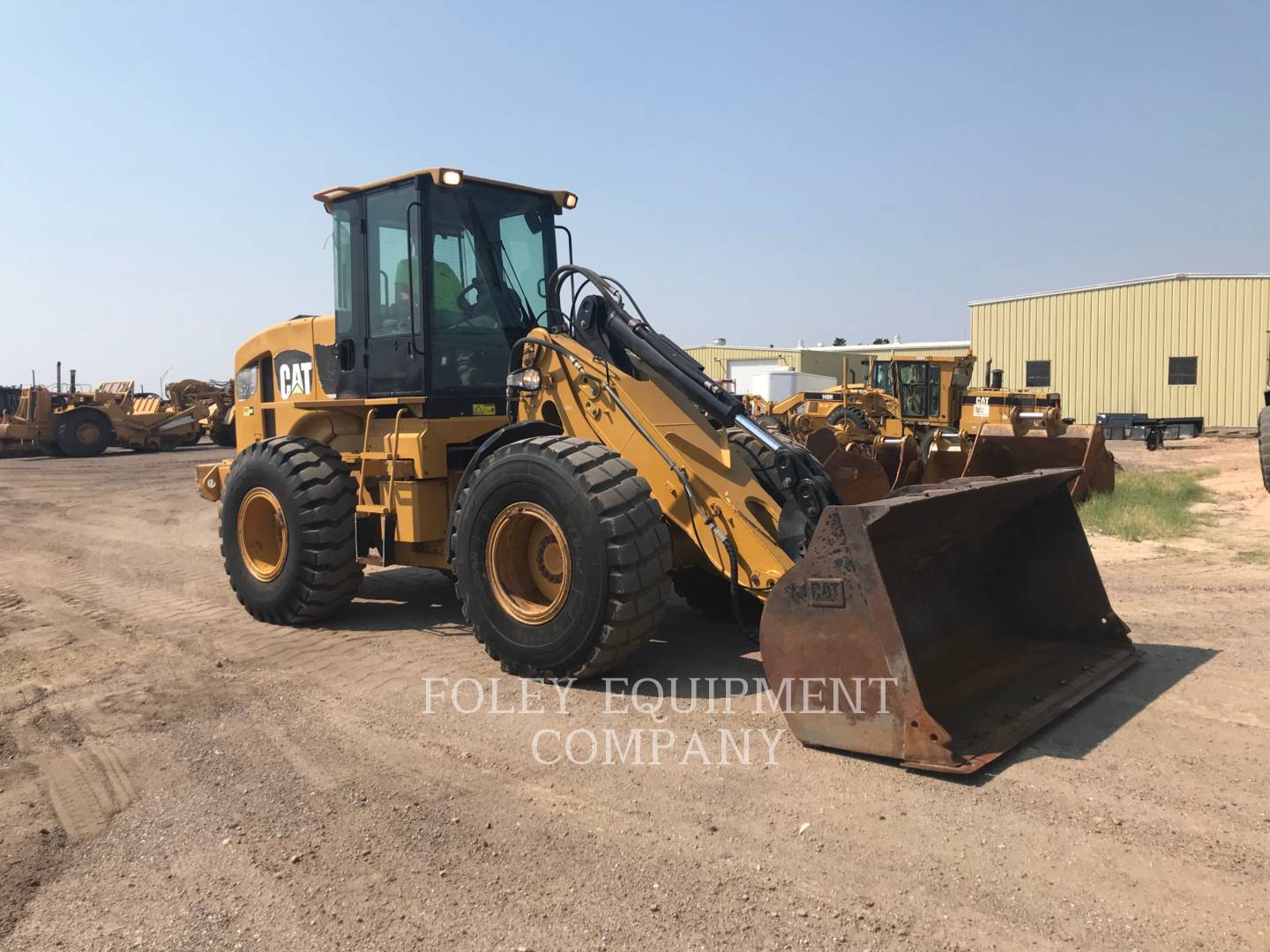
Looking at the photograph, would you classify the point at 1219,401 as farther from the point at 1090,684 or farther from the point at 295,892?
the point at 295,892

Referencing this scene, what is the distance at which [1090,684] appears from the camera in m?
4.67

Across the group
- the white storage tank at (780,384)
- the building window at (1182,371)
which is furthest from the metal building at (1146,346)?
the white storage tank at (780,384)

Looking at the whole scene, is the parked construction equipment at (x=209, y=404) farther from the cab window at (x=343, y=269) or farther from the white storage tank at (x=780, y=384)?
the cab window at (x=343, y=269)

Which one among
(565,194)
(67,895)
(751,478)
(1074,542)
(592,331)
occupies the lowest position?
(67,895)

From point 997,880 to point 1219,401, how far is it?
1263 inches

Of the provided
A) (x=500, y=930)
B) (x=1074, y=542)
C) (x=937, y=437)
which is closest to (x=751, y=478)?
(x=1074, y=542)

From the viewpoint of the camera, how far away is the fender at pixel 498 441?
5547 millimetres

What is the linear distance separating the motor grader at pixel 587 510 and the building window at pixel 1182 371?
96.6ft

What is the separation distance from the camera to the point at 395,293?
652 centimetres

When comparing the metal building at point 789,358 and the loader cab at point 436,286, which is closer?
the loader cab at point 436,286

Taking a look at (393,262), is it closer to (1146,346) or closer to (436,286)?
(436,286)

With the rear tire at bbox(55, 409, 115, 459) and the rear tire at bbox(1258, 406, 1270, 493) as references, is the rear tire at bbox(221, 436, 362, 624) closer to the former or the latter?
the rear tire at bbox(1258, 406, 1270, 493)

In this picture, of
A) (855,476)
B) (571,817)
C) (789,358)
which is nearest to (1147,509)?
(855,476)

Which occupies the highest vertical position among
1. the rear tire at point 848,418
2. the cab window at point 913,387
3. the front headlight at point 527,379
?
the cab window at point 913,387
